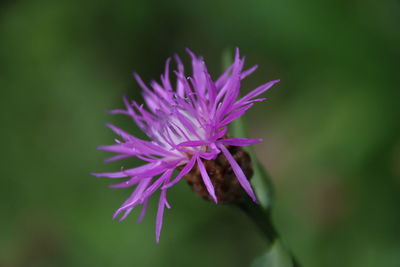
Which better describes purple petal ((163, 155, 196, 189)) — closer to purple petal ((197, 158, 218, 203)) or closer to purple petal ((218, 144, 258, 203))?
purple petal ((197, 158, 218, 203))

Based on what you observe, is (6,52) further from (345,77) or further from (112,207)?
(345,77)

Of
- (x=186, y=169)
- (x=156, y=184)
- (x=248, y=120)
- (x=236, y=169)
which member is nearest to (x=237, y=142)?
(x=236, y=169)

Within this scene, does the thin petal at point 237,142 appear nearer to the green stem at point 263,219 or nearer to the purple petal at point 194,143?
the purple petal at point 194,143

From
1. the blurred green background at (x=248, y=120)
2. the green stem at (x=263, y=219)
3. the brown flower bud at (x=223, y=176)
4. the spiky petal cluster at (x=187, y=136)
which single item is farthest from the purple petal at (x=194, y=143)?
the blurred green background at (x=248, y=120)

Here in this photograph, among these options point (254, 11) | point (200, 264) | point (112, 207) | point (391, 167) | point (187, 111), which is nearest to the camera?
point (187, 111)

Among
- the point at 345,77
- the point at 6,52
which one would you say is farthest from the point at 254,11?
the point at 6,52

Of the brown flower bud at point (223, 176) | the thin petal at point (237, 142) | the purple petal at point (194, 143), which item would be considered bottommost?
the brown flower bud at point (223, 176)

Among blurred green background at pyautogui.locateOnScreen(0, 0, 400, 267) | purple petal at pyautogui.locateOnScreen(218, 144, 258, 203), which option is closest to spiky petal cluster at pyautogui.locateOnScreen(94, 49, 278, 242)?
purple petal at pyautogui.locateOnScreen(218, 144, 258, 203)
